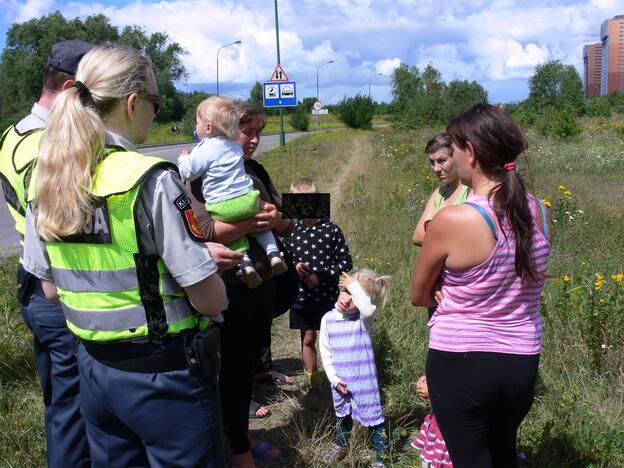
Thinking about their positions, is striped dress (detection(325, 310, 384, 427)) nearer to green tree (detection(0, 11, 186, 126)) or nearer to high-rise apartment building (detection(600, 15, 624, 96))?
green tree (detection(0, 11, 186, 126))

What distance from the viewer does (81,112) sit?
5.45 feet

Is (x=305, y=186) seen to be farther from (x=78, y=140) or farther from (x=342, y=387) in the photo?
(x=78, y=140)

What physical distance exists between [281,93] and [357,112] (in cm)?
2638

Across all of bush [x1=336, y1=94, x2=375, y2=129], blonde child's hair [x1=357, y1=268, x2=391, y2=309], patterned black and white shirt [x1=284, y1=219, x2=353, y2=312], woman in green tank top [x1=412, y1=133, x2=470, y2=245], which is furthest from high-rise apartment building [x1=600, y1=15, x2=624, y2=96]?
blonde child's hair [x1=357, y1=268, x2=391, y2=309]

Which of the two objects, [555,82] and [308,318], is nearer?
[308,318]

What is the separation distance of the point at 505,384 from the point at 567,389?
1.68 m

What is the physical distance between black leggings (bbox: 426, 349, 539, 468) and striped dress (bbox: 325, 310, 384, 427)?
0.96 metres

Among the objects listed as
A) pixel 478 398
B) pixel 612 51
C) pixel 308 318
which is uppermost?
pixel 612 51

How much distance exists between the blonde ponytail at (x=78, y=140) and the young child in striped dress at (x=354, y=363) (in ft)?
5.88

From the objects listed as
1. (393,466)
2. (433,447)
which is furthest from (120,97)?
(393,466)

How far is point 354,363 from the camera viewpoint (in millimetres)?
3184

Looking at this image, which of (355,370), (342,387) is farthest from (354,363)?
(342,387)

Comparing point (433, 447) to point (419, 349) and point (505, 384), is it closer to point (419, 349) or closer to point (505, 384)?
point (505, 384)

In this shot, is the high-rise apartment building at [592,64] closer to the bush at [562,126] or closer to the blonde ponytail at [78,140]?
the bush at [562,126]
